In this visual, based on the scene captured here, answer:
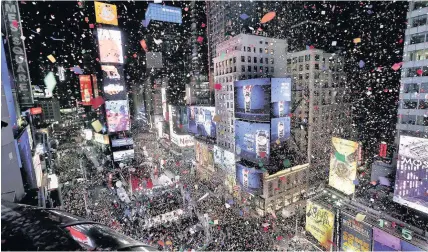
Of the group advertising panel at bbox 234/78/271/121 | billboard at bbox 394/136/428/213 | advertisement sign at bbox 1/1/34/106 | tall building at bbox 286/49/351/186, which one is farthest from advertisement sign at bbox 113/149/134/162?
billboard at bbox 394/136/428/213

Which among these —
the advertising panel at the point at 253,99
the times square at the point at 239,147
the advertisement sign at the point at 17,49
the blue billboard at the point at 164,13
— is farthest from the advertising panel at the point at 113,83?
the blue billboard at the point at 164,13

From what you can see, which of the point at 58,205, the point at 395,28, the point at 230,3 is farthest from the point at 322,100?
the point at 58,205

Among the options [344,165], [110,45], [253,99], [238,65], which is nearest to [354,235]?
[344,165]

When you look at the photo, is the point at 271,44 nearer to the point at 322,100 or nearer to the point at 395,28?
the point at 322,100

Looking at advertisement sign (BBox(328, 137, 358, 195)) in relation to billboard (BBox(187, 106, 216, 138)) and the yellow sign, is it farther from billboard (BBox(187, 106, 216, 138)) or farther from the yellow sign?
the yellow sign

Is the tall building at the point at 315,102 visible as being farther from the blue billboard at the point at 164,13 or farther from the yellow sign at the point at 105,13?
the blue billboard at the point at 164,13
